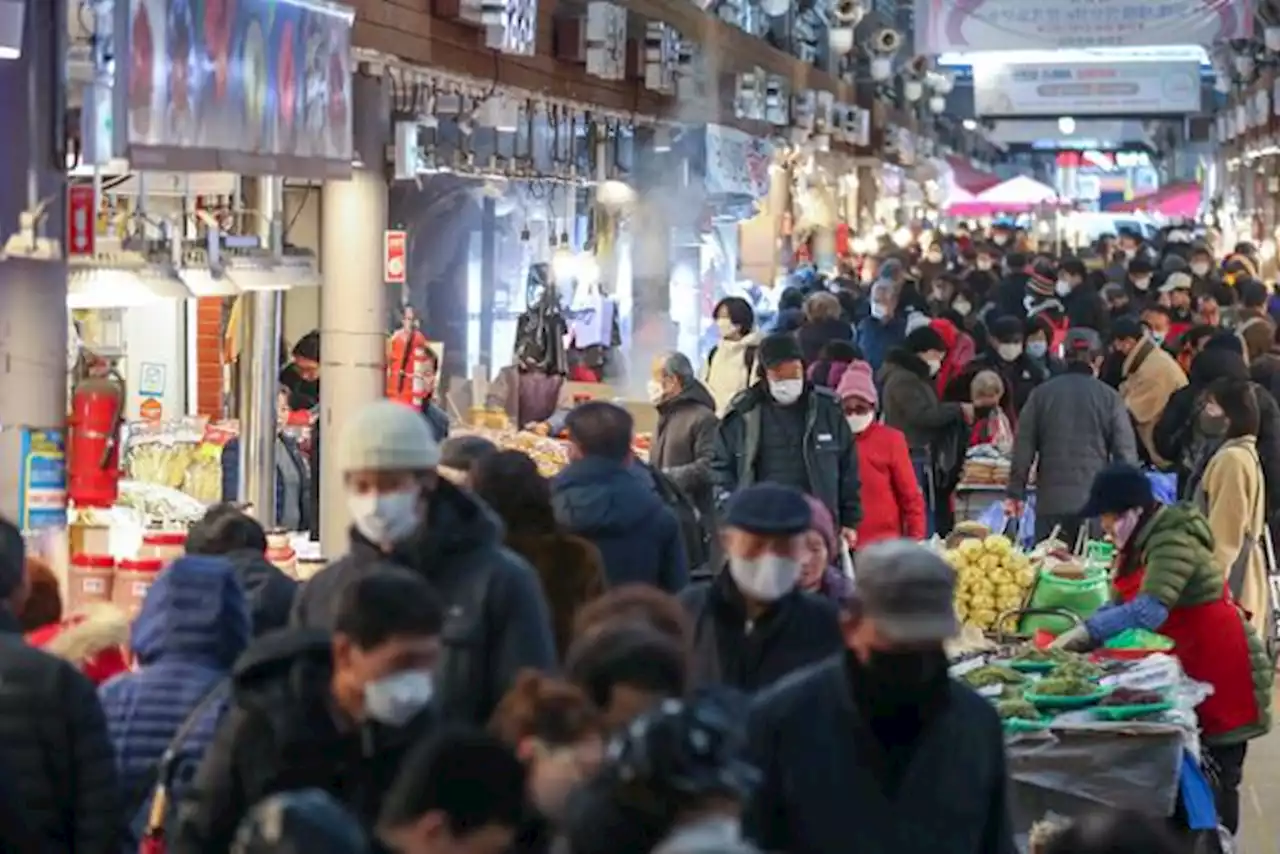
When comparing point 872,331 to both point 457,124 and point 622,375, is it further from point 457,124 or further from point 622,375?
point 457,124

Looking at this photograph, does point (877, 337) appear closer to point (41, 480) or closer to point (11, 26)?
point (41, 480)

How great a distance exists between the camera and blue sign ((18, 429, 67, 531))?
9.74m

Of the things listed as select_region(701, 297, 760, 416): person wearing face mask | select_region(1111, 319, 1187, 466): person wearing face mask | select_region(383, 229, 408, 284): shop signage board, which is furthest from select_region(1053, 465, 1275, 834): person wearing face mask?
select_region(1111, 319, 1187, 466): person wearing face mask

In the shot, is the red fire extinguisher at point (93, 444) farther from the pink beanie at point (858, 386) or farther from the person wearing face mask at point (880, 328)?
the person wearing face mask at point (880, 328)

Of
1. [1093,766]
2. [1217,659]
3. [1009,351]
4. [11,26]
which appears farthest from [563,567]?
[1009,351]

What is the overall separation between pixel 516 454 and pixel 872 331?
11.6m

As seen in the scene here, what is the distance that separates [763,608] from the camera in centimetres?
659

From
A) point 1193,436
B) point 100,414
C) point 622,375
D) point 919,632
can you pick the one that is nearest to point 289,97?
point 100,414

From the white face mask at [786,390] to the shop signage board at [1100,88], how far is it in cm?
3017

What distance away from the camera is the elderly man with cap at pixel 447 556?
6500 millimetres

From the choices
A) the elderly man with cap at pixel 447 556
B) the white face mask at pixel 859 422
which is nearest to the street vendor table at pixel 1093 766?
the elderly man with cap at pixel 447 556

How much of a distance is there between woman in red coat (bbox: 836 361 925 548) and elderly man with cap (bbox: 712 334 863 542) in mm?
343

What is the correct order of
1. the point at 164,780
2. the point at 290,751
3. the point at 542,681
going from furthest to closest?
1. the point at 164,780
2. the point at 542,681
3. the point at 290,751

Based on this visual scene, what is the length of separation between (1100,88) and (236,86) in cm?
3200
